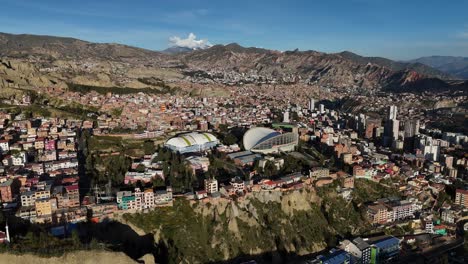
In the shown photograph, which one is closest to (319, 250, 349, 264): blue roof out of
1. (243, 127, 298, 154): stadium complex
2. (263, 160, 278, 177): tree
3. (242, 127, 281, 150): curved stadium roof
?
(263, 160, 278, 177): tree

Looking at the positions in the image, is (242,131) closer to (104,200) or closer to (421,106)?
(104,200)

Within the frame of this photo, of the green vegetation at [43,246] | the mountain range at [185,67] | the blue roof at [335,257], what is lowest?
the blue roof at [335,257]

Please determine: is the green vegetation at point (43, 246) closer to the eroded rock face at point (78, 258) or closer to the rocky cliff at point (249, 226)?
the eroded rock face at point (78, 258)

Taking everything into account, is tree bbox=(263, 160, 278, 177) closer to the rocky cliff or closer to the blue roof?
the rocky cliff

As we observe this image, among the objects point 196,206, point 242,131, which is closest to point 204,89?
point 242,131

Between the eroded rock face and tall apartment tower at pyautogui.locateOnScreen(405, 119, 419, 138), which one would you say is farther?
tall apartment tower at pyautogui.locateOnScreen(405, 119, 419, 138)

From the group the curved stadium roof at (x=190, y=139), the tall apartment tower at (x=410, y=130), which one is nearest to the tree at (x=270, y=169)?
the curved stadium roof at (x=190, y=139)
